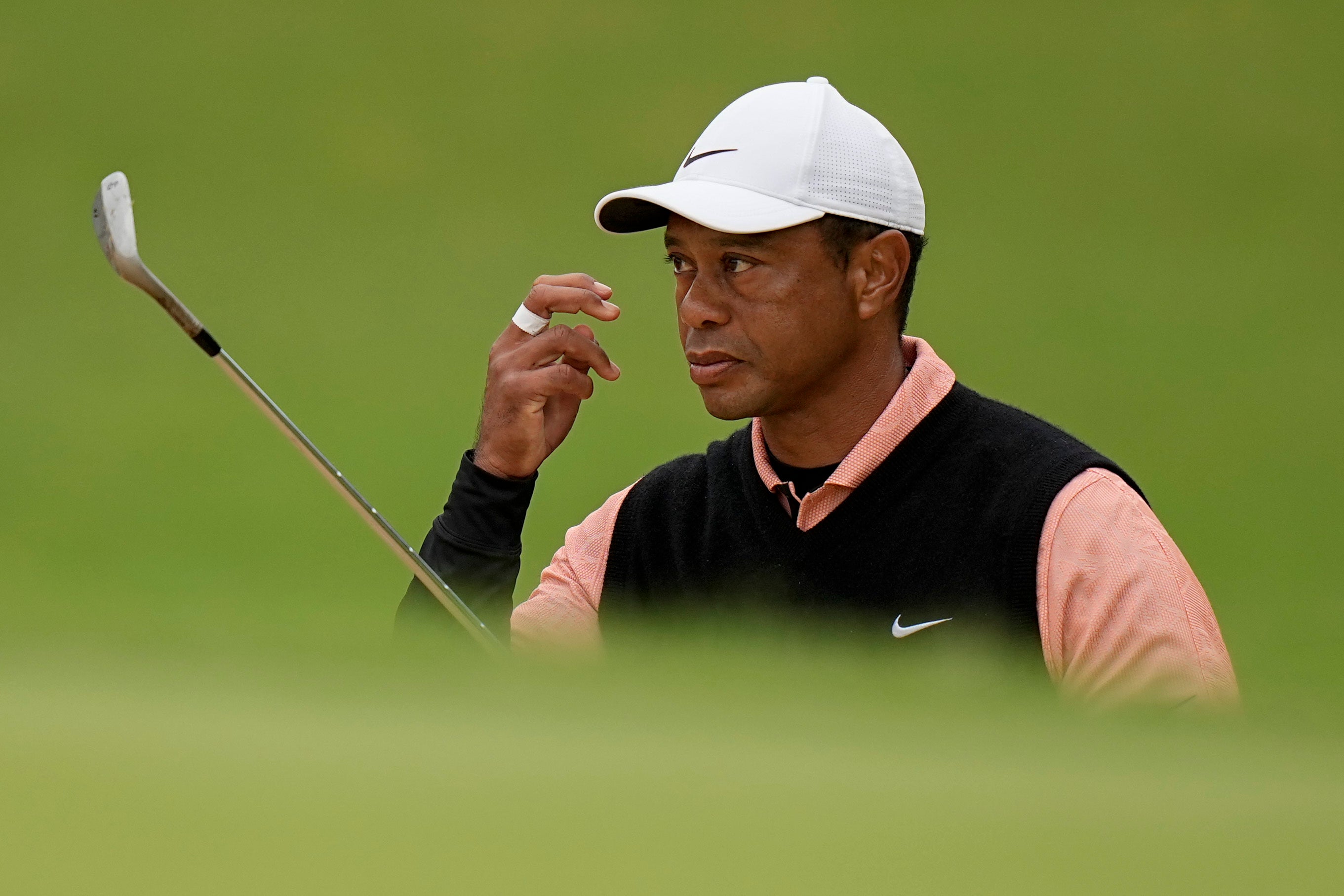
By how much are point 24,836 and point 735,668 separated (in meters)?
0.17

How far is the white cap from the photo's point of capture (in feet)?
4.93

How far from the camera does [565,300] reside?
1.62m

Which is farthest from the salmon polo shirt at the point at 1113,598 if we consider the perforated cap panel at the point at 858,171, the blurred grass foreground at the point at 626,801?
the blurred grass foreground at the point at 626,801

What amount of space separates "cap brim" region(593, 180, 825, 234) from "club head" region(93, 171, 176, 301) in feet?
1.54

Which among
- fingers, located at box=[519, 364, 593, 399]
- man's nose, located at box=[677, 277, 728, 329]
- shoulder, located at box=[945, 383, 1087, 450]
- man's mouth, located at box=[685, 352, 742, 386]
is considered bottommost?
shoulder, located at box=[945, 383, 1087, 450]

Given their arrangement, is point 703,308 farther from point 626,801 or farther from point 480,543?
point 626,801

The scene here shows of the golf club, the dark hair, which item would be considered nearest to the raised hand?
the dark hair

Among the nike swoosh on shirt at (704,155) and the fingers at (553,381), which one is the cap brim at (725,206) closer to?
the nike swoosh on shirt at (704,155)

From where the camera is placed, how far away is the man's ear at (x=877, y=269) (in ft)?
5.18

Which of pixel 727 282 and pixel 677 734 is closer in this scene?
pixel 677 734

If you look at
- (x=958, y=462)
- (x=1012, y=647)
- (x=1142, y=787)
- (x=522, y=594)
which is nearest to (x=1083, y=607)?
(x=1012, y=647)

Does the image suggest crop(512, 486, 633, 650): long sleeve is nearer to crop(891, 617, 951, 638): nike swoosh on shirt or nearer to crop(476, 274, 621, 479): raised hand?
crop(476, 274, 621, 479): raised hand

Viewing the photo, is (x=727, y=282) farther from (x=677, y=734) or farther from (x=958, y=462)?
(x=677, y=734)

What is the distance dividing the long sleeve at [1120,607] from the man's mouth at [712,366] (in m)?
0.36
